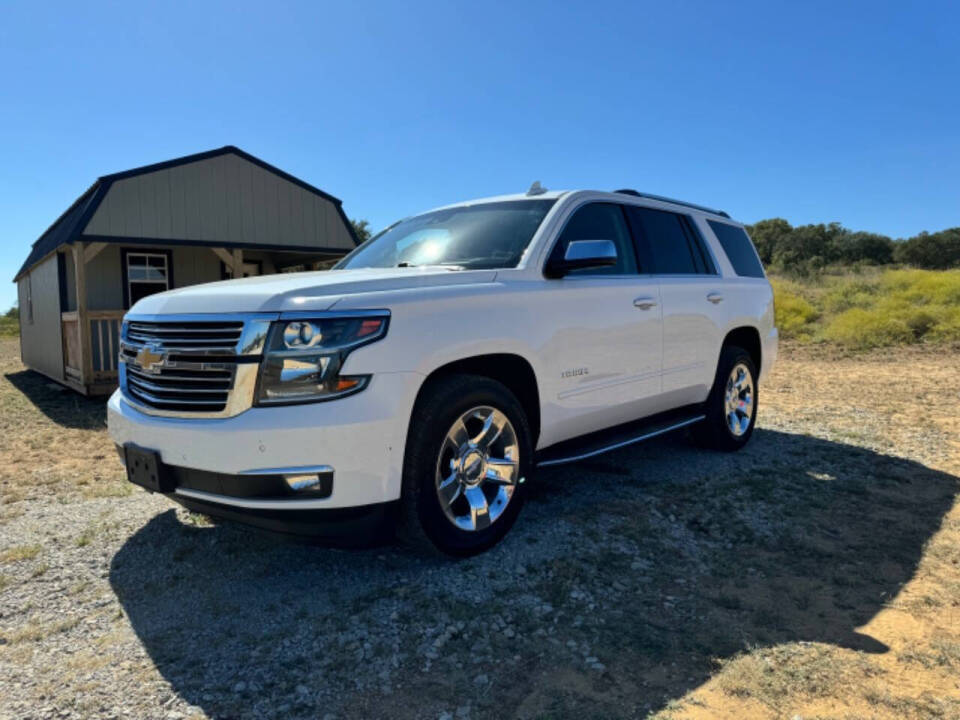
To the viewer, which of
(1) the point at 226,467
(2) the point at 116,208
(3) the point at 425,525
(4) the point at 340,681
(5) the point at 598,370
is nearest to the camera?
(4) the point at 340,681

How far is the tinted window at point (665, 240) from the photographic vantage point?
193 inches

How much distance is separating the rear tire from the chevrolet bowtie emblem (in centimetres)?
405

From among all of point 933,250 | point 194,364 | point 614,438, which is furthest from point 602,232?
point 933,250

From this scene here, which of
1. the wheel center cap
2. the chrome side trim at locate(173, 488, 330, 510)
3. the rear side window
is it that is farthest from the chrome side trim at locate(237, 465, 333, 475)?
the rear side window

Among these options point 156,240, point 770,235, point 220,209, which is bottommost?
point 156,240

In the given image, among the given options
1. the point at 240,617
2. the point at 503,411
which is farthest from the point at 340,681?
the point at 503,411

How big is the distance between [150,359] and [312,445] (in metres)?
1.07

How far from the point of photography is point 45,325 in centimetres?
1439

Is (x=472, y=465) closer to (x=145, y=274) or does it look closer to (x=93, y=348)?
(x=93, y=348)

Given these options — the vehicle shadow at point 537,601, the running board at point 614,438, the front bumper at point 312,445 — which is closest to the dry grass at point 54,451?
the vehicle shadow at point 537,601

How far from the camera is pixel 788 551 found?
12.5ft

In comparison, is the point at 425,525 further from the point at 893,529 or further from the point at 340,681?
the point at 893,529

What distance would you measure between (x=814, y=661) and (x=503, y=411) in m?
1.73

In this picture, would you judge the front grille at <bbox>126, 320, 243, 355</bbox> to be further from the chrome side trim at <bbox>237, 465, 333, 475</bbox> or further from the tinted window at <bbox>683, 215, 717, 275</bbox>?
the tinted window at <bbox>683, 215, 717, 275</bbox>
